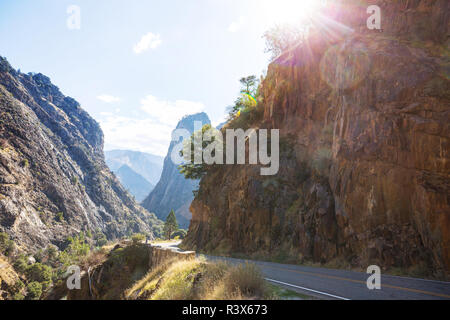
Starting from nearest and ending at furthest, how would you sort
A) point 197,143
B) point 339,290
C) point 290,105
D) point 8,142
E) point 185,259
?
1. point 339,290
2. point 185,259
3. point 290,105
4. point 197,143
5. point 8,142

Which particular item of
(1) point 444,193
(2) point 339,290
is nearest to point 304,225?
A: (1) point 444,193

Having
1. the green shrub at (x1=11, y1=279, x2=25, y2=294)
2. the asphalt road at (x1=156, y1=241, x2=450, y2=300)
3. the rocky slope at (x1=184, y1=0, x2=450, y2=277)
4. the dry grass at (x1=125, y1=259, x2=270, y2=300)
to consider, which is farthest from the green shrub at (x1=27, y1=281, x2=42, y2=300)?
the asphalt road at (x1=156, y1=241, x2=450, y2=300)

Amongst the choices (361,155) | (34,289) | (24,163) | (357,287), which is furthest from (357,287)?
(24,163)

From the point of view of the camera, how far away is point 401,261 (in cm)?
1296

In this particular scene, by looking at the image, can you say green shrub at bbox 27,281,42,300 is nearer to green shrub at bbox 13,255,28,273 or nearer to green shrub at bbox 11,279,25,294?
green shrub at bbox 11,279,25,294

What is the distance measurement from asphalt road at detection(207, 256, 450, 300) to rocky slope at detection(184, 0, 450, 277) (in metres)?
2.22

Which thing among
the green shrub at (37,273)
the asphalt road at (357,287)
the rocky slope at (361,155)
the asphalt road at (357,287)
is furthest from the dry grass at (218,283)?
the green shrub at (37,273)

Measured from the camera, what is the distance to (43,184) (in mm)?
120875

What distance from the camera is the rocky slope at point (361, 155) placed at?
42.8 feet

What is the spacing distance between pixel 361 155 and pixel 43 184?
13957 cm
